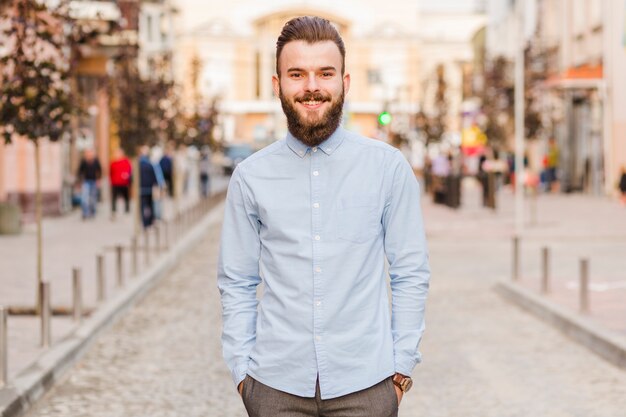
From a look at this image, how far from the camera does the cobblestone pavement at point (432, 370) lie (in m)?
8.33

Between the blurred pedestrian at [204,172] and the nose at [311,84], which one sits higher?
the nose at [311,84]

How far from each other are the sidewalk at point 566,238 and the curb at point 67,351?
14.1 ft

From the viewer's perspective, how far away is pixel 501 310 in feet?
44.4

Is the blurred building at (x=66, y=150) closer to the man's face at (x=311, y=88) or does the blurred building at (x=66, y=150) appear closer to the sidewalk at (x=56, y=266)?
the sidewalk at (x=56, y=266)

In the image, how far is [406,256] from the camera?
12.6 ft

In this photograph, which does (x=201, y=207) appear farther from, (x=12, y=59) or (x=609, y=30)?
(x=12, y=59)

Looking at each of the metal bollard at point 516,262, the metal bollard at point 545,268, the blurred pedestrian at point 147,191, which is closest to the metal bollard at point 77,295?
the metal bollard at point 545,268

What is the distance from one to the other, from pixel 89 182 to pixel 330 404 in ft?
92.1

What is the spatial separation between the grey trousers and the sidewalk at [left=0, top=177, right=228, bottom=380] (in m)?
5.30

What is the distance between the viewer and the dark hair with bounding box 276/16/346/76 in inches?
148

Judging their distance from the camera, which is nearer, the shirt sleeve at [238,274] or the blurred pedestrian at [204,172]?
the shirt sleeve at [238,274]

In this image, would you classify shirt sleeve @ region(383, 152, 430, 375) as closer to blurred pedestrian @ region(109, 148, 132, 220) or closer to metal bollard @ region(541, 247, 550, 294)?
metal bollard @ region(541, 247, 550, 294)

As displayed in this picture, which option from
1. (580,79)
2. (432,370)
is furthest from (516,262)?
(580,79)

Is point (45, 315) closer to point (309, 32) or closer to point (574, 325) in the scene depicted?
point (574, 325)
